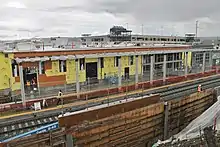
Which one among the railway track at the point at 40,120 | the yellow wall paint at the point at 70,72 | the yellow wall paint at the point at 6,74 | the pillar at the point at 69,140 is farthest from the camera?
the yellow wall paint at the point at 70,72

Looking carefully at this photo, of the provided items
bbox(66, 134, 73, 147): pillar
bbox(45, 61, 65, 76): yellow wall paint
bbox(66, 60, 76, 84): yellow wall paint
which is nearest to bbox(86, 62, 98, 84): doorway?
bbox(66, 60, 76, 84): yellow wall paint

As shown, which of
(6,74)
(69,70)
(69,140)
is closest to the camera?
(69,140)

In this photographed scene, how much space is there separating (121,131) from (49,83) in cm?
747

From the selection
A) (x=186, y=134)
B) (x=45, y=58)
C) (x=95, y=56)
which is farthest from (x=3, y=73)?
(x=186, y=134)

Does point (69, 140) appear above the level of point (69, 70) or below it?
below

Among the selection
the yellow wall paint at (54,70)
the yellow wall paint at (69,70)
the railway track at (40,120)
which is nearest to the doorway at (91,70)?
the yellow wall paint at (69,70)

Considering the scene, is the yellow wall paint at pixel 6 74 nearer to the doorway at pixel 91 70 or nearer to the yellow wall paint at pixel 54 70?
the yellow wall paint at pixel 54 70

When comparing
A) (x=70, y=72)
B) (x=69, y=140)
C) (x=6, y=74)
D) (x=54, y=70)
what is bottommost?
(x=69, y=140)

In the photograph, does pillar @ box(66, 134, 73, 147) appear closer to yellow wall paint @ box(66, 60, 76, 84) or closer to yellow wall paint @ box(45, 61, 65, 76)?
yellow wall paint @ box(45, 61, 65, 76)

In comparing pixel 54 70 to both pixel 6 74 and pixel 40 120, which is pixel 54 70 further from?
pixel 40 120

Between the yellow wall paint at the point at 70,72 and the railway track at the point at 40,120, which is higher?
the yellow wall paint at the point at 70,72

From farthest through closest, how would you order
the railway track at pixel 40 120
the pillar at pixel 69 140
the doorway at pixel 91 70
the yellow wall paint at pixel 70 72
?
the doorway at pixel 91 70
the yellow wall paint at pixel 70 72
the railway track at pixel 40 120
the pillar at pixel 69 140

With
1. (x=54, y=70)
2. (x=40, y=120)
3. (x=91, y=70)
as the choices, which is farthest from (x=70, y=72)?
(x=40, y=120)

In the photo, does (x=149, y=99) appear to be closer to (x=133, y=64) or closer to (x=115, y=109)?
(x=115, y=109)
